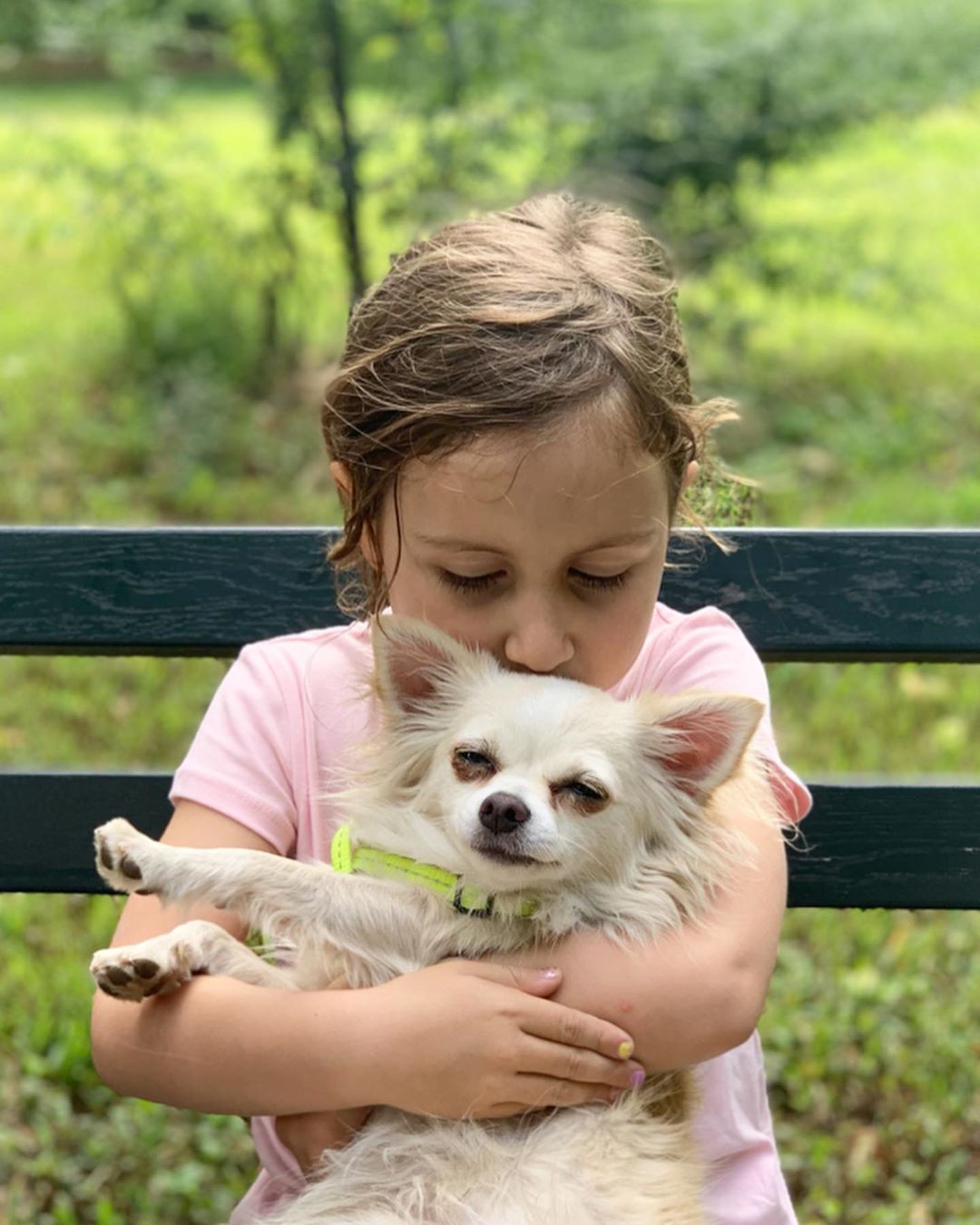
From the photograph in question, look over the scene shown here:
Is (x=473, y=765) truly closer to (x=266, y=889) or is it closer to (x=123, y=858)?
(x=266, y=889)

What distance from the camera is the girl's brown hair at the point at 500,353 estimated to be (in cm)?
187

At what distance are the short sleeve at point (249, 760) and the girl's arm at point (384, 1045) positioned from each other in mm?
203

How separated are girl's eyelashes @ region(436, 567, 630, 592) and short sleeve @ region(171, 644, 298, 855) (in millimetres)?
376

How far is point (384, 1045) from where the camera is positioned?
70.6 inches

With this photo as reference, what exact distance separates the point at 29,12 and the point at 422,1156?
657 cm

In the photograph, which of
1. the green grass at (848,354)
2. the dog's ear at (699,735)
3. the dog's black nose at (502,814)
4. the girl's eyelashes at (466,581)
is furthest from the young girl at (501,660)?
the green grass at (848,354)

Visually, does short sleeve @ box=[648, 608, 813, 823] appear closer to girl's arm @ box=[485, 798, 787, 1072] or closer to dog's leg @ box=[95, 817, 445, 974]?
girl's arm @ box=[485, 798, 787, 1072]

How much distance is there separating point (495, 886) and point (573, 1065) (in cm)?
23

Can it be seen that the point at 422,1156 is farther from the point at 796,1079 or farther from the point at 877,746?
the point at 877,746

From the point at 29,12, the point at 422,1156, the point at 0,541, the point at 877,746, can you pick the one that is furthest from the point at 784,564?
the point at 29,12

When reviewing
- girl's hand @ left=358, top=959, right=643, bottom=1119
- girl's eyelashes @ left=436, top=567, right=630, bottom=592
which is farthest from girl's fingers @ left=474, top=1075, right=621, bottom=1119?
girl's eyelashes @ left=436, top=567, right=630, bottom=592

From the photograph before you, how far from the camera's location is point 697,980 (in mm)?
1838

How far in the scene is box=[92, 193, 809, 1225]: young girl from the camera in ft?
5.94

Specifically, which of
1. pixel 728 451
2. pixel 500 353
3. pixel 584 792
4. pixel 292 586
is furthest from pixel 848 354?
pixel 584 792
